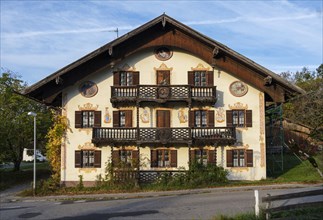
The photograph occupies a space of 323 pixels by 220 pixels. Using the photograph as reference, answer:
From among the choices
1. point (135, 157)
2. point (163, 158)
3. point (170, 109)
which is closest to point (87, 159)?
point (135, 157)

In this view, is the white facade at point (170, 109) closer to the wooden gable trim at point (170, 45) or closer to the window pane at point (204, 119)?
the window pane at point (204, 119)

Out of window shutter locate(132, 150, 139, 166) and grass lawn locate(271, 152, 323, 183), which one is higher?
window shutter locate(132, 150, 139, 166)

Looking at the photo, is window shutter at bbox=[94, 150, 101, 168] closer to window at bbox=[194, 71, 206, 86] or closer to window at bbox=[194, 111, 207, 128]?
window at bbox=[194, 111, 207, 128]

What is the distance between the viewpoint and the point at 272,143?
35.5 metres

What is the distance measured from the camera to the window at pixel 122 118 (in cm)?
3016

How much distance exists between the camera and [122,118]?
30.5m

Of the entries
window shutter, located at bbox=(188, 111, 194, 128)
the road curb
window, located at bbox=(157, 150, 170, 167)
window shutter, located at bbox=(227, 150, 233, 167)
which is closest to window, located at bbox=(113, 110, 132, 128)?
window, located at bbox=(157, 150, 170, 167)

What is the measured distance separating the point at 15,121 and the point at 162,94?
527 inches

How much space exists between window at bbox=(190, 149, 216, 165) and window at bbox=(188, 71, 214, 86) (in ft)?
15.8

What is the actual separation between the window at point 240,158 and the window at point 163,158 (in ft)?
12.8

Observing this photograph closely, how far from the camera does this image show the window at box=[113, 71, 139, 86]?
3050cm

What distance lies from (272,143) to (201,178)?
34.2 ft

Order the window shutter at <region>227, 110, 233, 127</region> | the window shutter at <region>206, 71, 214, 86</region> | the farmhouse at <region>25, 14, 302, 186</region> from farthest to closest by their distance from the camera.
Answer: the window shutter at <region>206, 71, 214, 86</region>
the window shutter at <region>227, 110, 233, 127</region>
the farmhouse at <region>25, 14, 302, 186</region>

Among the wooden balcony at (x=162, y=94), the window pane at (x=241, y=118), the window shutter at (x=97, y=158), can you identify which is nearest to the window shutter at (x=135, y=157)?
the window shutter at (x=97, y=158)
